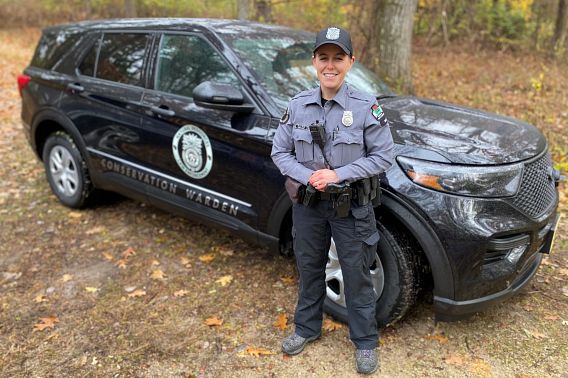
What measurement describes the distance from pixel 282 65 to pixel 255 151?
75 cm

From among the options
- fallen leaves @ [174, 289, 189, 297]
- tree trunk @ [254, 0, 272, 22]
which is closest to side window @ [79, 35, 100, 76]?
fallen leaves @ [174, 289, 189, 297]

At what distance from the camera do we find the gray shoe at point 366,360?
2723 mm

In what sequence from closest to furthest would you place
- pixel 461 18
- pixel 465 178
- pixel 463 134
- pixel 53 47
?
pixel 465 178
pixel 463 134
pixel 53 47
pixel 461 18

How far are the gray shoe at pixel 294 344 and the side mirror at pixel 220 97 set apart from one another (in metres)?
1.45

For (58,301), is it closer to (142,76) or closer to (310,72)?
(142,76)

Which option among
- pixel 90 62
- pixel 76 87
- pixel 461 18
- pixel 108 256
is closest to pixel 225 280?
pixel 108 256

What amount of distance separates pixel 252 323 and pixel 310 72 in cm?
182

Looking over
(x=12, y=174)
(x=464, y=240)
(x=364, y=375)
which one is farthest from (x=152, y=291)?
(x=12, y=174)

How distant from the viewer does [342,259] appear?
8.66ft

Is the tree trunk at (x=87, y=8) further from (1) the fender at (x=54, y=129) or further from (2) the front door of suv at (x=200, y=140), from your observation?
(2) the front door of suv at (x=200, y=140)

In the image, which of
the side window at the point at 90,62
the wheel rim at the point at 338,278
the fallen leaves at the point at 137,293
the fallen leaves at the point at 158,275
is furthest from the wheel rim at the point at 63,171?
the wheel rim at the point at 338,278

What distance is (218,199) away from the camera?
11.7 feet

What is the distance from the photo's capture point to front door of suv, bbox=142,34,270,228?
3.31 metres

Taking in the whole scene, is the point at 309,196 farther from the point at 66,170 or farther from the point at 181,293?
the point at 66,170
